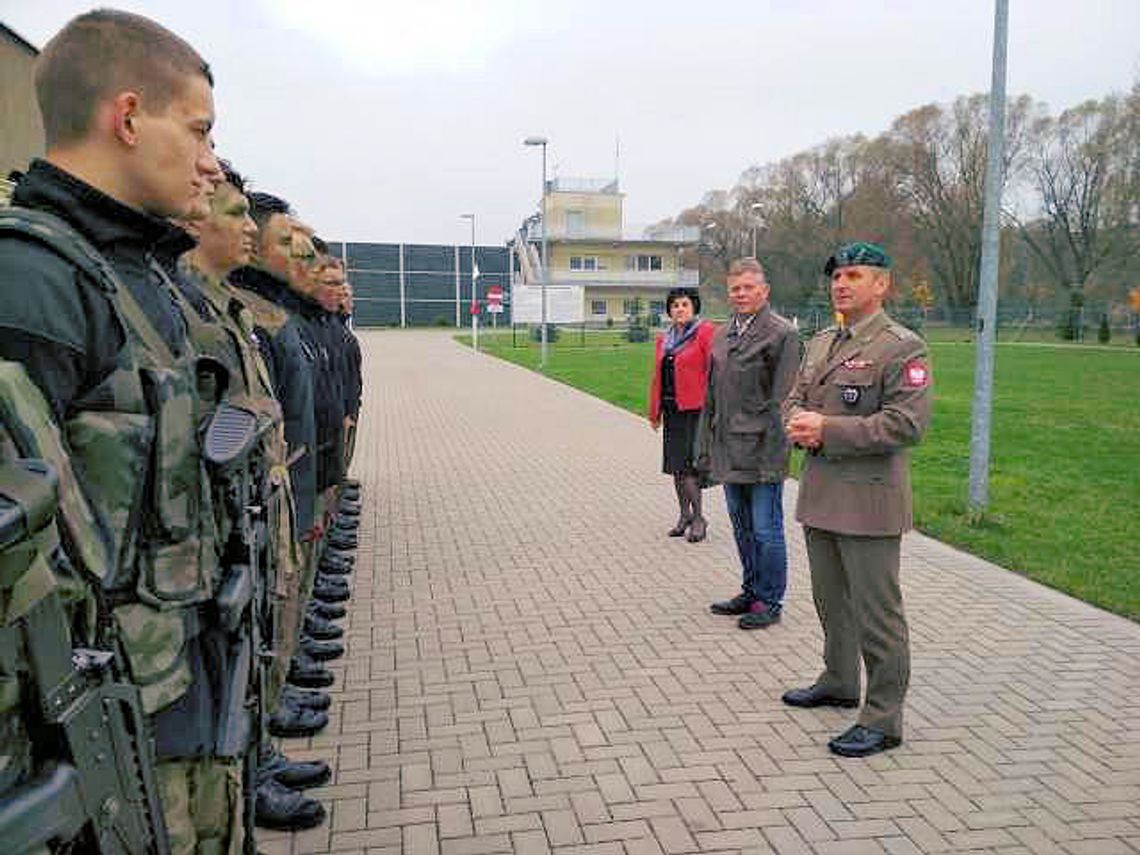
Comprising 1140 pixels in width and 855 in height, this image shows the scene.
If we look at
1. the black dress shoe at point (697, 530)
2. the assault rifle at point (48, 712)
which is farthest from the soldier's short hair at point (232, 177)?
the black dress shoe at point (697, 530)

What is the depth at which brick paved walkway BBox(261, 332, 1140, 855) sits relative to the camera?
3301mm

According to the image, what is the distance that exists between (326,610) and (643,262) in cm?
7129

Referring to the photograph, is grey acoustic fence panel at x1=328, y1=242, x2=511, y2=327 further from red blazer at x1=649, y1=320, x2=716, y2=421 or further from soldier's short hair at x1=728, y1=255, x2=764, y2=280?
soldier's short hair at x1=728, y1=255, x2=764, y2=280

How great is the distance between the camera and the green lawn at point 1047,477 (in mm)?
6895

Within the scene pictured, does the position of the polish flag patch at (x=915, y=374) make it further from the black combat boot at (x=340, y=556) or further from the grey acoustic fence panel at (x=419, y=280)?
the grey acoustic fence panel at (x=419, y=280)

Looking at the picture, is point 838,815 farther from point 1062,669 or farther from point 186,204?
point 186,204

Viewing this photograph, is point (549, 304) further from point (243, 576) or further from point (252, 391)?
point (243, 576)

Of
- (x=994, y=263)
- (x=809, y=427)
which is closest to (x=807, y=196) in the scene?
(x=994, y=263)

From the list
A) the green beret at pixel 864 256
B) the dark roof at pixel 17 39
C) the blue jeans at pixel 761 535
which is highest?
the dark roof at pixel 17 39

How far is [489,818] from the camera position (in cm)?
335

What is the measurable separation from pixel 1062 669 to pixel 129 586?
4743mm

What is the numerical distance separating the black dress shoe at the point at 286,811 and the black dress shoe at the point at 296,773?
0.17 metres

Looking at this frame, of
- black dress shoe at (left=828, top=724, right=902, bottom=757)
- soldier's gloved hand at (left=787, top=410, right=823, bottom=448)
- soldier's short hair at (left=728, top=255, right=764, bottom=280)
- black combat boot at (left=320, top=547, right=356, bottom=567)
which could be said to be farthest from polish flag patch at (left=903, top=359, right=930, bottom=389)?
black combat boot at (left=320, top=547, right=356, bottom=567)

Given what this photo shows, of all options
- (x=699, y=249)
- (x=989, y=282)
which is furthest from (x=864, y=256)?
(x=699, y=249)
